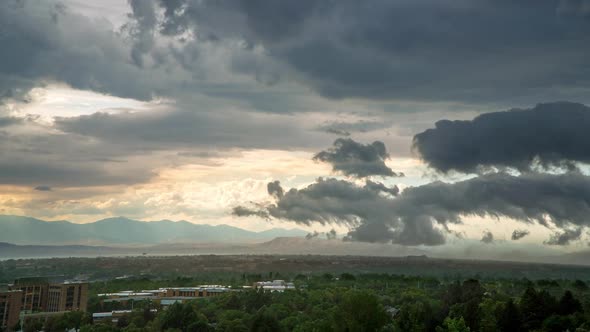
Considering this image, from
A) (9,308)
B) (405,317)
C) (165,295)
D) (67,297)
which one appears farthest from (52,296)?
(405,317)

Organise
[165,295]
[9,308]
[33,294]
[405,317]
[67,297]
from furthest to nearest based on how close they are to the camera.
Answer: [165,295], [33,294], [67,297], [9,308], [405,317]

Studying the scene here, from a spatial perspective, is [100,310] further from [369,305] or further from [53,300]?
[369,305]

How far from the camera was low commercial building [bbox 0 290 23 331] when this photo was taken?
137m

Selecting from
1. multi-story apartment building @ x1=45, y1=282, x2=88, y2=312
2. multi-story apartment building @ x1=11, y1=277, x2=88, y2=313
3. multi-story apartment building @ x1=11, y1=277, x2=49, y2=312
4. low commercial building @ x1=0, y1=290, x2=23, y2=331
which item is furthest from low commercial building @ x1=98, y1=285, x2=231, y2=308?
low commercial building @ x1=0, y1=290, x2=23, y2=331

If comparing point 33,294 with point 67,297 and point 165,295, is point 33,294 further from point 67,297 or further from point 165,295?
point 165,295

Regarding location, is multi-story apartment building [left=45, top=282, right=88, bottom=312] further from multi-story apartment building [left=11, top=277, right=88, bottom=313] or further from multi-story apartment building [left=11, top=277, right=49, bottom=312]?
multi-story apartment building [left=11, top=277, right=49, bottom=312]

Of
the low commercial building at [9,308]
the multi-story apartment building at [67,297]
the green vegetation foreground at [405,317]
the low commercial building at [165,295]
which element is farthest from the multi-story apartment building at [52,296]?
the green vegetation foreground at [405,317]

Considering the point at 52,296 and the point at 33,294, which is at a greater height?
the point at 33,294

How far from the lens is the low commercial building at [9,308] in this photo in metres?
137

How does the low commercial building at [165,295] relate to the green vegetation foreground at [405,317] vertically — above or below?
below

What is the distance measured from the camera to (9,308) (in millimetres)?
138250

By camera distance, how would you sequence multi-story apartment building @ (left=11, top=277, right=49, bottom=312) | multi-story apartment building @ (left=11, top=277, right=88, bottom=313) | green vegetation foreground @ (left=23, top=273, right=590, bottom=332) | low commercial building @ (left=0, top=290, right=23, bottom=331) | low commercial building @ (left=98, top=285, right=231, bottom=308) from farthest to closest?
low commercial building @ (left=98, top=285, right=231, bottom=308) < multi-story apartment building @ (left=11, top=277, right=88, bottom=313) < multi-story apartment building @ (left=11, top=277, right=49, bottom=312) < low commercial building @ (left=0, top=290, right=23, bottom=331) < green vegetation foreground @ (left=23, top=273, right=590, bottom=332)

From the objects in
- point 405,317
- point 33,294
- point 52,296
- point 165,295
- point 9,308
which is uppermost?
point 405,317

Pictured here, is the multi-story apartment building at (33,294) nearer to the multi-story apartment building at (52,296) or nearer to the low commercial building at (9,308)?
the multi-story apartment building at (52,296)
